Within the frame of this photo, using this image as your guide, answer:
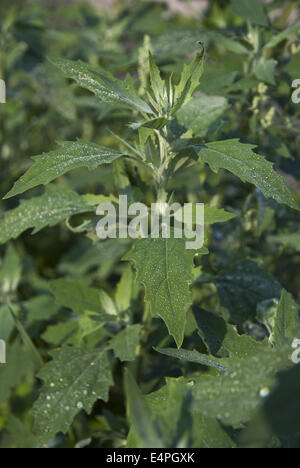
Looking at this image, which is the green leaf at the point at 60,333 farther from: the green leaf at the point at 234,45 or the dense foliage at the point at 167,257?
the green leaf at the point at 234,45

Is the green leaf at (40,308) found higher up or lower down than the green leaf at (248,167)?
lower down

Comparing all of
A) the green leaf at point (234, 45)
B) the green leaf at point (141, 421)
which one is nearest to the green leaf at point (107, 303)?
the green leaf at point (141, 421)

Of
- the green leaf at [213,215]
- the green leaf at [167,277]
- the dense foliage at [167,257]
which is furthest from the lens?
the green leaf at [213,215]

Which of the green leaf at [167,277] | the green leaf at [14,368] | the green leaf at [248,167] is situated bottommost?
the green leaf at [14,368]

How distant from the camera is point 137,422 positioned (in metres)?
0.47

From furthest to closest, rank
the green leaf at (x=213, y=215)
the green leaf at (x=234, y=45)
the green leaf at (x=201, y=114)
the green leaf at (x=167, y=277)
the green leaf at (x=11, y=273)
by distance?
the green leaf at (x=11, y=273) → the green leaf at (x=234, y=45) → the green leaf at (x=201, y=114) → the green leaf at (x=213, y=215) → the green leaf at (x=167, y=277)

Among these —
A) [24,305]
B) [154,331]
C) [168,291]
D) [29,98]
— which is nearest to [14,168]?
[29,98]

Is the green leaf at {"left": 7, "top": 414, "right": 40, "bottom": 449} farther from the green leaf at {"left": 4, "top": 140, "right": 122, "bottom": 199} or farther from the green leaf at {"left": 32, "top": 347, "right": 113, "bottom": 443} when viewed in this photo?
the green leaf at {"left": 4, "top": 140, "right": 122, "bottom": 199}

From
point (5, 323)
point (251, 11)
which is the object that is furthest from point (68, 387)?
point (251, 11)

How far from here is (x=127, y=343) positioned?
905 millimetres

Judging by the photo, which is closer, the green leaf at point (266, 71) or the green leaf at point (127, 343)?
the green leaf at point (127, 343)

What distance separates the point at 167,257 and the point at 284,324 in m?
0.20

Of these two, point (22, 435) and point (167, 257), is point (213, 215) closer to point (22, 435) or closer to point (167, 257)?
point (167, 257)

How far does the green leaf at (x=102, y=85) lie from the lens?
747 millimetres
